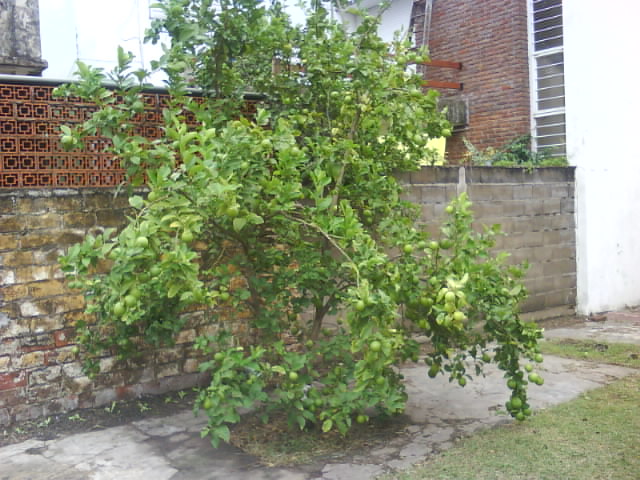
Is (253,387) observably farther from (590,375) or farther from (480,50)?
(480,50)

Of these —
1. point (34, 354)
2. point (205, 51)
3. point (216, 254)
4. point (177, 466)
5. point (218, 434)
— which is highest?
point (205, 51)

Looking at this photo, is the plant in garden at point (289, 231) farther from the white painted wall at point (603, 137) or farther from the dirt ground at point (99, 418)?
the white painted wall at point (603, 137)

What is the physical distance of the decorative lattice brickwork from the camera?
5.00m

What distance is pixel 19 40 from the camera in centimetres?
623

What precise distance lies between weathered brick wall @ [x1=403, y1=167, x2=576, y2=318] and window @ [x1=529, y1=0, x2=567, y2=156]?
3.60ft

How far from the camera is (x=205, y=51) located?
5.09 meters

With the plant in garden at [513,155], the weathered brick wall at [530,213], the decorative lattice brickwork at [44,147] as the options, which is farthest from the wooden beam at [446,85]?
the decorative lattice brickwork at [44,147]

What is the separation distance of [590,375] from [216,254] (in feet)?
12.1

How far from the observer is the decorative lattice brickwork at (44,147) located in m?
5.00

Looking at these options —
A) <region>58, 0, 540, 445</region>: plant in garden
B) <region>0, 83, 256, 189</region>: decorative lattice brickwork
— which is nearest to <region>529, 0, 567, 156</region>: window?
<region>58, 0, 540, 445</region>: plant in garden

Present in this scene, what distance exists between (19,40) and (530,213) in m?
6.09

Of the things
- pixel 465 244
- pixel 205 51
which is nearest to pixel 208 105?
pixel 205 51

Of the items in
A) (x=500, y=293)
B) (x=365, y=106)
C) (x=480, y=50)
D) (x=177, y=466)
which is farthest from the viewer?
(x=480, y=50)

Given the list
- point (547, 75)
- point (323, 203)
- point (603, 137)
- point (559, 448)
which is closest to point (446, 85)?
point (547, 75)
